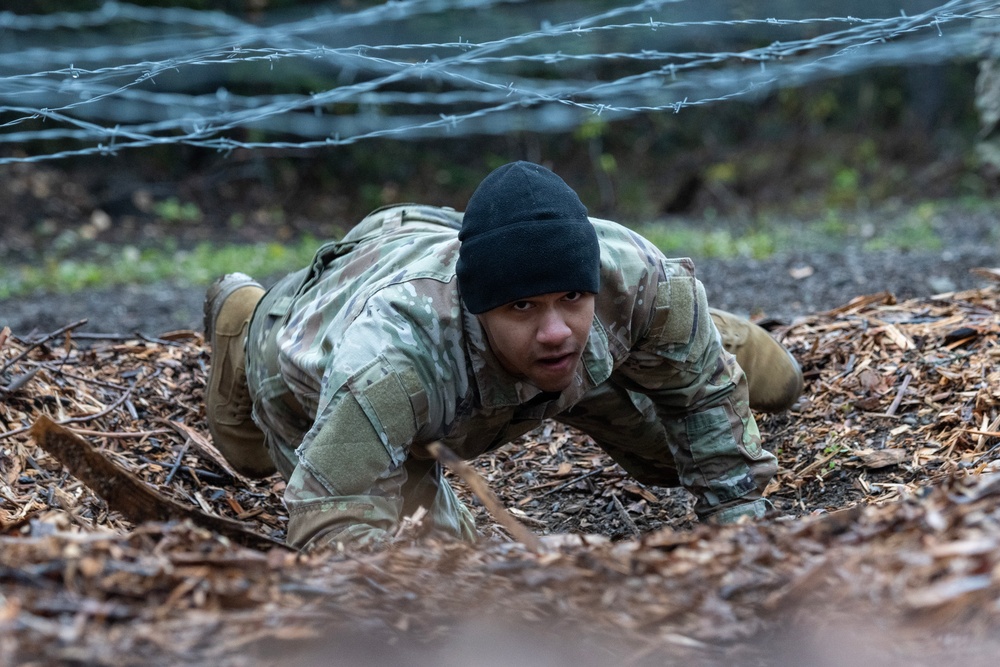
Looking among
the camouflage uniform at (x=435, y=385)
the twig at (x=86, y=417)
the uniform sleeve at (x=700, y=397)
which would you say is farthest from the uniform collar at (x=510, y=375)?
the twig at (x=86, y=417)

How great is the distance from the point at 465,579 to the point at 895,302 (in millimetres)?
3611

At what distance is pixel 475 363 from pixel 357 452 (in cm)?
43

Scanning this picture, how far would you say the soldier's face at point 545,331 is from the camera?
274 cm

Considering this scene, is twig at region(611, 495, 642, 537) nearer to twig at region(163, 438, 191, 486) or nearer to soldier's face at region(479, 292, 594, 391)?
soldier's face at region(479, 292, 594, 391)

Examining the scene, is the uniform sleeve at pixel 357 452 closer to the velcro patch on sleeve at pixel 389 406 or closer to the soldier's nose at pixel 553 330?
the velcro patch on sleeve at pixel 389 406

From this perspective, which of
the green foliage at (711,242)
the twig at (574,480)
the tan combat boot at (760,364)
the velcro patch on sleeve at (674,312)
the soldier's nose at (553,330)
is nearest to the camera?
the soldier's nose at (553,330)

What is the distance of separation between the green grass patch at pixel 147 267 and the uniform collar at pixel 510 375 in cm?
549

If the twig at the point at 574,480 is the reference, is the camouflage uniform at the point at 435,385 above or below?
above

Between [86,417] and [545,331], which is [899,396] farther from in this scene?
[86,417]

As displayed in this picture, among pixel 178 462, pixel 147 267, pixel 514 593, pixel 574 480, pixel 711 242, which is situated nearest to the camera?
pixel 514 593

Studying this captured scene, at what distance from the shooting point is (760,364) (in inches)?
151

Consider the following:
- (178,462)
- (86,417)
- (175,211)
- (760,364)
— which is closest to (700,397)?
(760,364)

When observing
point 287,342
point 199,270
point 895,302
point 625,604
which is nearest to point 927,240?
point 895,302

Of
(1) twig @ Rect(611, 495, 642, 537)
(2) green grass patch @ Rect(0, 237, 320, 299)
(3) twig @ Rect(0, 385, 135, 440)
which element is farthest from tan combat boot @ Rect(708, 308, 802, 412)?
(2) green grass patch @ Rect(0, 237, 320, 299)
